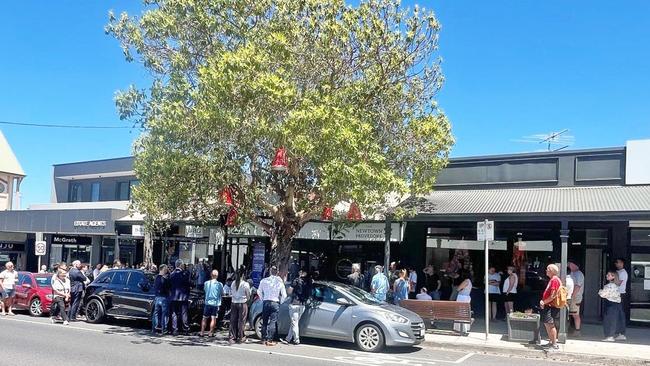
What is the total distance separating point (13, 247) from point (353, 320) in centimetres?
2681

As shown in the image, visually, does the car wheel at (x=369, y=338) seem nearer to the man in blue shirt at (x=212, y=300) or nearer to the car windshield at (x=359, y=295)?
the car windshield at (x=359, y=295)

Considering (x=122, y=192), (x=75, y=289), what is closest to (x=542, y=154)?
(x=75, y=289)

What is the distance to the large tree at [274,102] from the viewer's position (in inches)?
476

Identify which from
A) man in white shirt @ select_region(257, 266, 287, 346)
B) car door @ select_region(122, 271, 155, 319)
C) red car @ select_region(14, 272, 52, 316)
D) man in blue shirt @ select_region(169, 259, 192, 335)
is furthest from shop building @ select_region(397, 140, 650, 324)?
red car @ select_region(14, 272, 52, 316)

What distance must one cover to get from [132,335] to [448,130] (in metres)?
9.91

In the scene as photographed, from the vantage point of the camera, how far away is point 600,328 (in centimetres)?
1614

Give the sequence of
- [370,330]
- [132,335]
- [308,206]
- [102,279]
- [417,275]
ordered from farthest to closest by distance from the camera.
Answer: [417,275], [102,279], [308,206], [132,335], [370,330]

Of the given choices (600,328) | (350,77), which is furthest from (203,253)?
(600,328)

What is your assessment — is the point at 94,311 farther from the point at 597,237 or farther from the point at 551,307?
the point at 597,237

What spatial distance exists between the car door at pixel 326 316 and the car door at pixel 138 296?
4407mm

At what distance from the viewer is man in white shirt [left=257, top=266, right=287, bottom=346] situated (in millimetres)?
12898

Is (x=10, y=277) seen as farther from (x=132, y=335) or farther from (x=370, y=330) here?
(x=370, y=330)

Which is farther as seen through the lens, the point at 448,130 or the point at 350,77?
the point at 448,130

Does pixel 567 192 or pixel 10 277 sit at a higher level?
pixel 567 192
